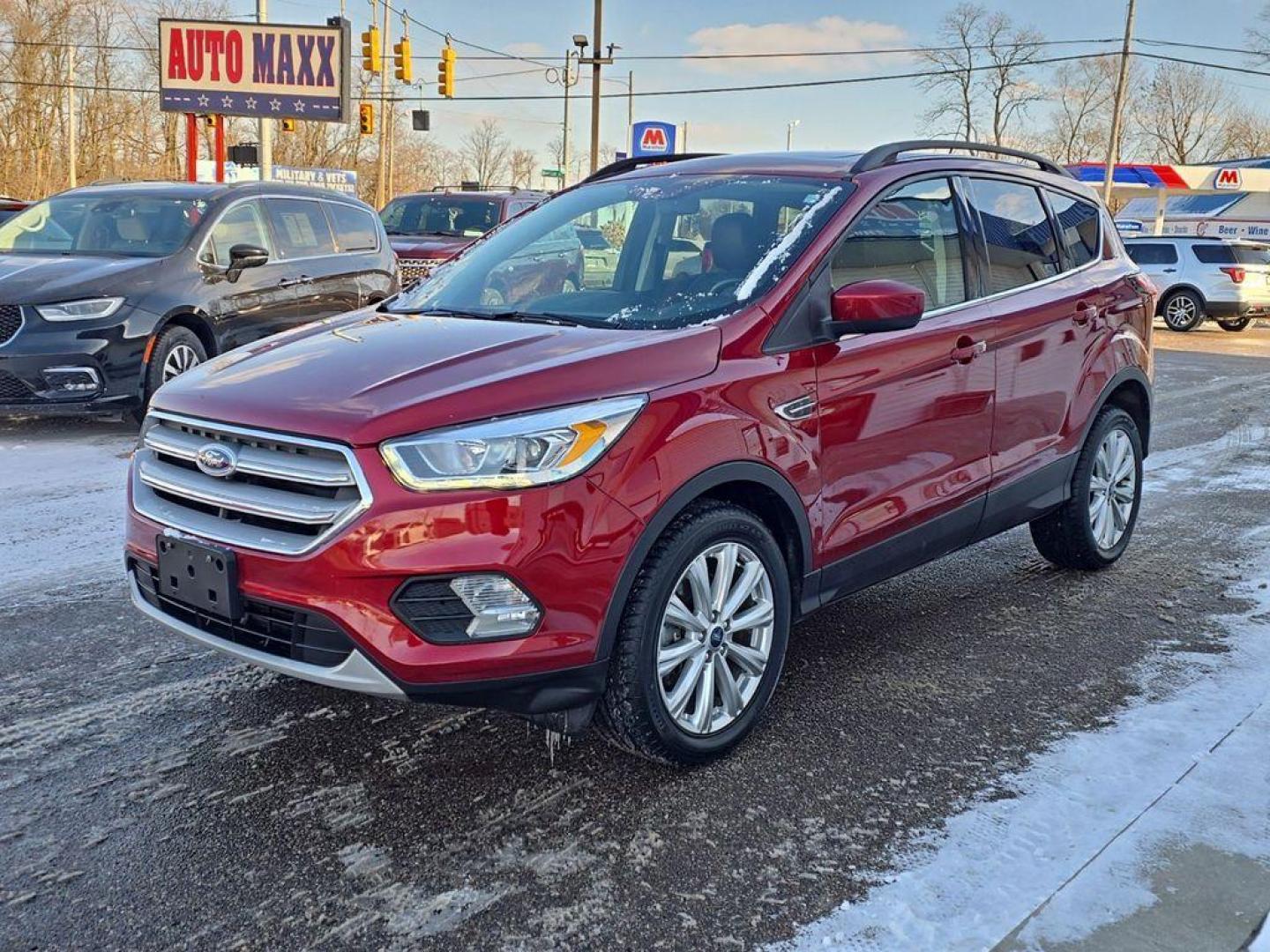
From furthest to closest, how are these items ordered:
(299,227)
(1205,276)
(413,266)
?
(1205,276), (413,266), (299,227)

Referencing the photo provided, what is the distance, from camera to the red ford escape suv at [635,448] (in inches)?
107

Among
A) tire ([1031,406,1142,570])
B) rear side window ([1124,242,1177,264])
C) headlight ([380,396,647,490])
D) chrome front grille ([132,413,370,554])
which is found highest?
rear side window ([1124,242,1177,264])

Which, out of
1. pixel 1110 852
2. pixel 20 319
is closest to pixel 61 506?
pixel 20 319

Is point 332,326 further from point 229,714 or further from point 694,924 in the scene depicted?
point 694,924

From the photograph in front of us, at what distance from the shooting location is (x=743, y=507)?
3293 millimetres

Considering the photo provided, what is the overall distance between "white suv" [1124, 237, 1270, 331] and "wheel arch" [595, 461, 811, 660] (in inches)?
790

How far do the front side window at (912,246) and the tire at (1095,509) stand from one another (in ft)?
4.25

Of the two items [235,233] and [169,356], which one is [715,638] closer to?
[169,356]

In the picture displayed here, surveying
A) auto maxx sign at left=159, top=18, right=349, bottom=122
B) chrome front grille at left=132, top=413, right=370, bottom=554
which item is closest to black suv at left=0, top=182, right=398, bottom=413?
chrome front grille at left=132, top=413, right=370, bottom=554

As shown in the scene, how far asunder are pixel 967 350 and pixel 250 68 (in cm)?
2119

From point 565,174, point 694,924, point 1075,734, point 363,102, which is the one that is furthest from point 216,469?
point 565,174

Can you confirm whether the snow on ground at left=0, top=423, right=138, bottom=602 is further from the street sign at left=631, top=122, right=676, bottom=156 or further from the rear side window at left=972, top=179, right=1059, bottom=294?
the street sign at left=631, top=122, right=676, bottom=156

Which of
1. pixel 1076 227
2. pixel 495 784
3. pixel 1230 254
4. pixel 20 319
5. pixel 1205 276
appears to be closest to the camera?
pixel 495 784

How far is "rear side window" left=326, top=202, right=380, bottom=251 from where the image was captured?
32.3ft
